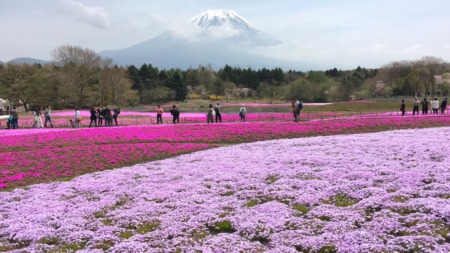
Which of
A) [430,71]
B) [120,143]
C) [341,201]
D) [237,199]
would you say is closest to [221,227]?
[237,199]

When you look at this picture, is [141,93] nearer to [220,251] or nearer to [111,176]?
[111,176]

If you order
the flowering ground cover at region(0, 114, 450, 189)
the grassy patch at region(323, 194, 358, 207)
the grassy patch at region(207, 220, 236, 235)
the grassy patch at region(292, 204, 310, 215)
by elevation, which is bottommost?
the grassy patch at region(207, 220, 236, 235)

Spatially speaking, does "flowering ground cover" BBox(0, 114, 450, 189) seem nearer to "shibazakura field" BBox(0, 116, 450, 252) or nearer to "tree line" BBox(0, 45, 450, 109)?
"shibazakura field" BBox(0, 116, 450, 252)

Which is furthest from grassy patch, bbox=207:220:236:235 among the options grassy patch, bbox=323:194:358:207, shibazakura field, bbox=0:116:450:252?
grassy patch, bbox=323:194:358:207

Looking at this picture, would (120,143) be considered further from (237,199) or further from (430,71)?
(430,71)

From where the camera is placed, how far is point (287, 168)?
61.5ft

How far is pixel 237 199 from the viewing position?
14.4 metres

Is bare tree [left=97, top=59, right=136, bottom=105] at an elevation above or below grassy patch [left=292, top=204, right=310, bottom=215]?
above

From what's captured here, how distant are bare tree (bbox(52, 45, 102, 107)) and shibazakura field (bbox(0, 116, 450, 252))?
223ft

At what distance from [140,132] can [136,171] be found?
14.5 meters

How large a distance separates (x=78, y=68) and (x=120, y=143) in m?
68.6

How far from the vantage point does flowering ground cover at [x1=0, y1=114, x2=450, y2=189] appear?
22812 mm

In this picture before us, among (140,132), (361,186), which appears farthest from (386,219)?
(140,132)

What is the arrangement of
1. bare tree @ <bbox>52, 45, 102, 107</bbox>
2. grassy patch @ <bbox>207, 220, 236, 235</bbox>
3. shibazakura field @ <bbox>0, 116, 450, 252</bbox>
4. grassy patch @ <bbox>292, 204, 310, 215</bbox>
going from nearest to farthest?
Answer: shibazakura field @ <bbox>0, 116, 450, 252</bbox>
grassy patch @ <bbox>207, 220, 236, 235</bbox>
grassy patch @ <bbox>292, 204, 310, 215</bbox>
bare tree @ <bbox>52, 45, 102, 107</bbox>
